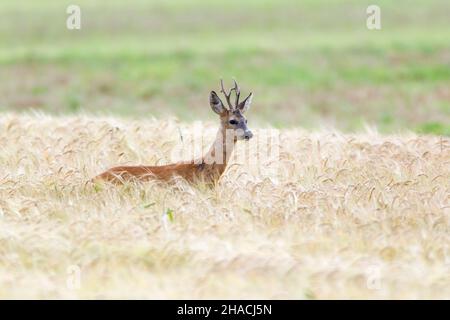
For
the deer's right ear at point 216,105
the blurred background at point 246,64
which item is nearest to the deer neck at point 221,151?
the deer's right ear at point 216,105

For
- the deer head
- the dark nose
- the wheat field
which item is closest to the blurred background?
the wheat field

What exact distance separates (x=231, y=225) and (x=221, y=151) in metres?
2.80

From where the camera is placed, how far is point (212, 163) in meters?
12.8

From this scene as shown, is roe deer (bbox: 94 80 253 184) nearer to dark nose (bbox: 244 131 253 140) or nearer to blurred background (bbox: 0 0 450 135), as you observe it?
dark nose (bbox: 244 131 253 140)

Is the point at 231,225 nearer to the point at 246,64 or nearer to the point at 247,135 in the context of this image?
the point at 247,135

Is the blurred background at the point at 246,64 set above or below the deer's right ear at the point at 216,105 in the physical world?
above

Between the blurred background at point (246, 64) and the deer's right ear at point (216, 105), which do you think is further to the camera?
the blurred background at point (246, 64)

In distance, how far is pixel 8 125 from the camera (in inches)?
591

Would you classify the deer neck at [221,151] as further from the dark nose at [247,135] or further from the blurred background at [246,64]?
the blurred background at [246,64]

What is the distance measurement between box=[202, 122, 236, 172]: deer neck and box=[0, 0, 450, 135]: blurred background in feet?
42.1

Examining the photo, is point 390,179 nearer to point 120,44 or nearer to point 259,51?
point 259,51

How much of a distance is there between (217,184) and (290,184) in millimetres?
1010

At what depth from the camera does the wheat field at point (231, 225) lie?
28.8 ft

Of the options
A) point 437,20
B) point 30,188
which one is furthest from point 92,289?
point 437,20
